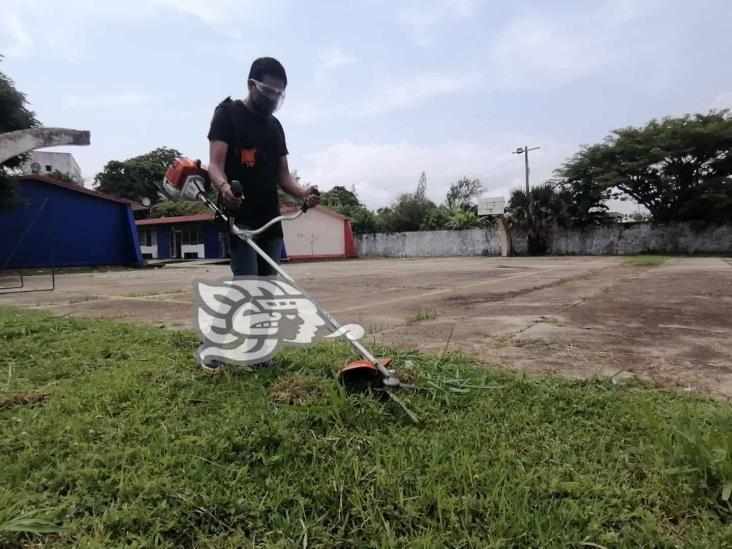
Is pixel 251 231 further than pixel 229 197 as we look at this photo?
Yes

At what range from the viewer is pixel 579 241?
21484mm

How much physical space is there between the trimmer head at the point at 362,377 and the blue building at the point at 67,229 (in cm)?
1365

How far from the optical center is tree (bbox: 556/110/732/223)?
709 inches

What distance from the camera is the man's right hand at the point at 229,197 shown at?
1857mm

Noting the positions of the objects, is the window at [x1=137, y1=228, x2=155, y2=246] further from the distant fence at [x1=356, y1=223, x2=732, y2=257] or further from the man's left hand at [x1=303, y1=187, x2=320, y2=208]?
the man's left hand at [x1=303, y1=187, x2=320, y2=208]

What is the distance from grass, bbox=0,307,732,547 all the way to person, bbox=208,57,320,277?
65cm

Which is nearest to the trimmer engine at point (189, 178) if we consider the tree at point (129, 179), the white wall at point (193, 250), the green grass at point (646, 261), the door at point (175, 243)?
the green grass at point (646, 261)

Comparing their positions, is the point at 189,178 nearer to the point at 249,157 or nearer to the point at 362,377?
the point at 249,157

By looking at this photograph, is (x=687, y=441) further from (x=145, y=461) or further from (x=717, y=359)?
(x=145, y=461)

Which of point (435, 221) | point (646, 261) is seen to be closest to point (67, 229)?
point (646, 261)

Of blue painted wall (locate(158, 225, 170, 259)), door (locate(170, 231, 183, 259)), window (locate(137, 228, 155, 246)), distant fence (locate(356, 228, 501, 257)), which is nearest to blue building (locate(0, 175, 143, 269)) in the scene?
door (locate(170, 231, 183, 259))

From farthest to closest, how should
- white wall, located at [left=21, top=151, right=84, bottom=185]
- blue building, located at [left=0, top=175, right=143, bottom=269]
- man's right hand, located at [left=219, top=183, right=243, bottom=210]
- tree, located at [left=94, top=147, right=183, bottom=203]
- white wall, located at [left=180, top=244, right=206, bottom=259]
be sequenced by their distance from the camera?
white wall, located at [left=21, top=151, right=84, bottom=185] → tree, located at [left=94, top=147, right=183, bottom=203] → white wall, located at [left=180, top=244, right=206, bottom=259] → blue building, located at [left=0, top=175, right=143, bottom=269] → man's right hand, located at [left=219, top=183, right=243, bottom=210]

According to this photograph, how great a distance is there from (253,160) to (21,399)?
1336 millimetres
